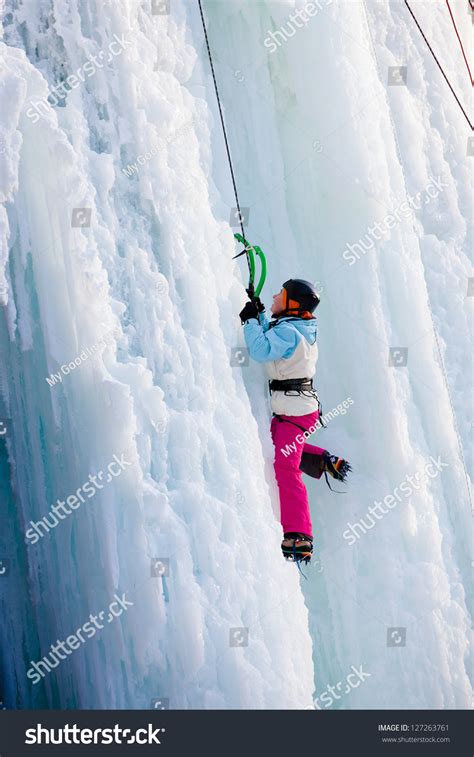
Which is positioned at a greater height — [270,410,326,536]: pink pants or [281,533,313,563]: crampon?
[270,410,326,536]: pink pants

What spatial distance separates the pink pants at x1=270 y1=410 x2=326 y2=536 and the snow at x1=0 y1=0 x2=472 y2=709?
0.09 m

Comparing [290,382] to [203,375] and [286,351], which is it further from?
[203,375]

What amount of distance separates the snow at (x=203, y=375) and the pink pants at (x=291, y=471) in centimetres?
9

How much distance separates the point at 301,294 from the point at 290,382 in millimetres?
443

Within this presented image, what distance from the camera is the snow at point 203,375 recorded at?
3.63 m

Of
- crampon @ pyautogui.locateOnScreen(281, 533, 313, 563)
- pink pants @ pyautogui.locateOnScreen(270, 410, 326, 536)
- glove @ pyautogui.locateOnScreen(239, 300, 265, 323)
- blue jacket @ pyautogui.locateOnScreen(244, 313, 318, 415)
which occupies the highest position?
glove @ pyautogui.locateOnScreen(239, 300, 265, 323)

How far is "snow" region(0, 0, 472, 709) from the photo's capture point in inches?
143

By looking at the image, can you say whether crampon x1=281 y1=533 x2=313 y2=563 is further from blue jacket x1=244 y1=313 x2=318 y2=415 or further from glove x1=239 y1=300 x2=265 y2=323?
glove x1=239 y1=300 x2=265 y2=323

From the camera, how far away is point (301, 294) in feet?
13.4

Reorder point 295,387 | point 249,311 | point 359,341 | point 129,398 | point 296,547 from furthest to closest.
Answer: point 359,341 < point 295,387 < point 249,311 < point 296,547 < point 129,398

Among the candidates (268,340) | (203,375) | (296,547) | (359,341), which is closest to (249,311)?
(268,340)

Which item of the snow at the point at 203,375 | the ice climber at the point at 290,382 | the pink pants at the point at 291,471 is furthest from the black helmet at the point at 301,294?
the pink pants at the point at 291,471

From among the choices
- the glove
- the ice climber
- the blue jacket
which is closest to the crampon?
the ice climber
